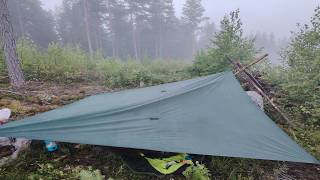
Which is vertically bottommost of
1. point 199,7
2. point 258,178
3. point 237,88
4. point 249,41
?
point 258,178

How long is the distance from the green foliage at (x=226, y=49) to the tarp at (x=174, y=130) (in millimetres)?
4943

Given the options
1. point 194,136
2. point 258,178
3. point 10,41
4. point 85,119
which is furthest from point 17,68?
point 258,178

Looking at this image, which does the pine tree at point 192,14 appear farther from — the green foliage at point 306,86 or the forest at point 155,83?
the green foliage at point 306,86

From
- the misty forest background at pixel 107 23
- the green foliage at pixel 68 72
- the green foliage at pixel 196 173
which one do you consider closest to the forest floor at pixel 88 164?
the green foliage at pixel 196 173

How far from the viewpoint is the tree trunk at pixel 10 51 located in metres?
9.05

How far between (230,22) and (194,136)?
7.03 metres

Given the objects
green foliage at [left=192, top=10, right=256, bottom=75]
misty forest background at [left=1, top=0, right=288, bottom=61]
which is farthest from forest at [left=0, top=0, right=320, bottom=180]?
misty forest background at [left=1, top=0, right=288, bottom=61]

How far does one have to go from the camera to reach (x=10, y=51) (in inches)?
362

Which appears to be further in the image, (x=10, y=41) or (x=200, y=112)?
(x=10, y=41)

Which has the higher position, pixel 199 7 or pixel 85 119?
pixel 199 7

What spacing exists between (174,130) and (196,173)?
77 cm

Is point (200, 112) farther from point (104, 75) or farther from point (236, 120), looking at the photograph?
point (104, 75)

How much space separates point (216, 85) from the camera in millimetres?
6336

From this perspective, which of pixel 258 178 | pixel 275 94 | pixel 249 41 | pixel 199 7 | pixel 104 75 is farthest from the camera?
pixel 199 7
